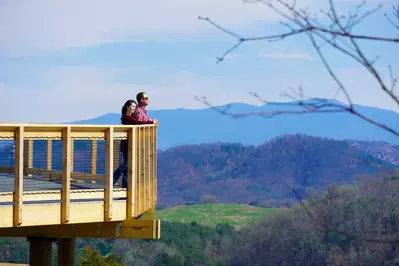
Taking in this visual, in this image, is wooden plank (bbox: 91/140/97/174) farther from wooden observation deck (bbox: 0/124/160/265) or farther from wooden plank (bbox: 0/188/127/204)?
wooden plank (bbox: 0/188/127/204)

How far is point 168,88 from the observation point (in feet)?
307

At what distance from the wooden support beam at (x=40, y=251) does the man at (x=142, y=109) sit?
229 cm

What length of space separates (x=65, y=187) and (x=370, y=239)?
7676 mm

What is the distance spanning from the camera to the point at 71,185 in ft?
39.7

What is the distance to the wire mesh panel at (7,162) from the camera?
33.2 ft

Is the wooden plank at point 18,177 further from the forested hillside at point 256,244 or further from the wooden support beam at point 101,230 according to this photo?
the forested hillside at point 256,244

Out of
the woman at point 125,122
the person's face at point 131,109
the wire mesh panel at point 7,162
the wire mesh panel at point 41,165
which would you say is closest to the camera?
the wire mesh panel at point 7,162

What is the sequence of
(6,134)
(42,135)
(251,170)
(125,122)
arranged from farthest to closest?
(251,170), (125,122), (42,135), (6,134)

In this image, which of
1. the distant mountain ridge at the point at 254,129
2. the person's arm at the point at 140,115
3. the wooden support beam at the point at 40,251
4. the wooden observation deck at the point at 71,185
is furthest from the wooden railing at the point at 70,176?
the distant mountain ridge at the point at 254,129

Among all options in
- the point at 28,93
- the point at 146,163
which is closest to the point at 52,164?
the point at 146,163

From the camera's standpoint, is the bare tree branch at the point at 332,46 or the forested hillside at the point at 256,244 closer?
the bare tree branch at the point at 332,46

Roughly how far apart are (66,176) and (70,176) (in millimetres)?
848

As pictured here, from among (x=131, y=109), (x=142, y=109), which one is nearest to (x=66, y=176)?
(x=131, y=109)

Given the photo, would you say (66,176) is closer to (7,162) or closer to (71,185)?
(7,162)
